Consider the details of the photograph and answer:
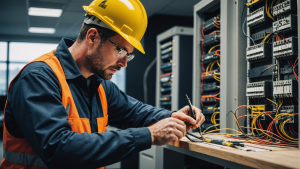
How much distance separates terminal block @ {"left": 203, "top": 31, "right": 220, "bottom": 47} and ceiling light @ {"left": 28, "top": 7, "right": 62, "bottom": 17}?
3.86 meters

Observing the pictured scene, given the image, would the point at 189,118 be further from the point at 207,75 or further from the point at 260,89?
the point at 207,75

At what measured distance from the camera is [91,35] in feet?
3.96

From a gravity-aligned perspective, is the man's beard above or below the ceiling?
below

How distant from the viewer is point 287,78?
1363 mm

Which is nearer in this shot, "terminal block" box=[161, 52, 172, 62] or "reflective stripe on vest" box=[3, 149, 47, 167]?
"reflective stripe on vest" box=[3, 149, 47, 167]

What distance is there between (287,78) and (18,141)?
4.37 feet

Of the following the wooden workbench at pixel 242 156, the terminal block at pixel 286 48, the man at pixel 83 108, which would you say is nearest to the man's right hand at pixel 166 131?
the man at pixel 83 108

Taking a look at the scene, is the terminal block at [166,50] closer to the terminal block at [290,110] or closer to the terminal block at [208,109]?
the terminal block at [208,109]

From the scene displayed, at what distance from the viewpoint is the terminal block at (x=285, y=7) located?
51.8 inches

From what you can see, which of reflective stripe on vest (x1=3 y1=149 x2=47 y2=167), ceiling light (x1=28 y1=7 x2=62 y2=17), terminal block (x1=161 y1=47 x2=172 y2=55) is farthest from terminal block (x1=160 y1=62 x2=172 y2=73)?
ceiling light (x1=28 y1=7 x2=62 y2=17)

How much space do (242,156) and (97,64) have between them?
0.75 metres

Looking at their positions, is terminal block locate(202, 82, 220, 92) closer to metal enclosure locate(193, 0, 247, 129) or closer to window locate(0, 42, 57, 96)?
metal enclosure locate(193, 0, 247, 129)

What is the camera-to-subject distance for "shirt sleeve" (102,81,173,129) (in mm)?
1466

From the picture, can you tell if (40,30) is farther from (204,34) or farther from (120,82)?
(204,34)
